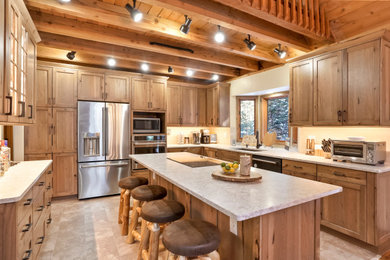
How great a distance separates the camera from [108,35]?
3000 millimetres

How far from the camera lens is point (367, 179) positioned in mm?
2312

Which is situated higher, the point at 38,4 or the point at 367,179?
the point at 38,4

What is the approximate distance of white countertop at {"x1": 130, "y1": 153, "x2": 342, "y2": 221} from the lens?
118cm

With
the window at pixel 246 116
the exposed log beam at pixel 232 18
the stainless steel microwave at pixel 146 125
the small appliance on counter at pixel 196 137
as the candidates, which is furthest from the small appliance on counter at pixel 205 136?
the exposed log beam at pixel 232 18

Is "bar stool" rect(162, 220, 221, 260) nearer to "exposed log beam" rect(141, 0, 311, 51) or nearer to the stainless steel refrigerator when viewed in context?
"exposed log beam" rect(141, 0, 311, 51)

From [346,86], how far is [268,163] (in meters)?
1.56

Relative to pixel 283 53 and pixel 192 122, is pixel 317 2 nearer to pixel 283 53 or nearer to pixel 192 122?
pixel 283 53

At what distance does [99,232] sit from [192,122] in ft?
11.3

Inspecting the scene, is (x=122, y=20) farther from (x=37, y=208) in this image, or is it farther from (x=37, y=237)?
(x=37, y=237)

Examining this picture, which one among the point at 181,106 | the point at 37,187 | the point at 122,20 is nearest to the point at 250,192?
the point at 37,187

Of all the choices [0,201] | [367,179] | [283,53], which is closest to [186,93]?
[283,53]

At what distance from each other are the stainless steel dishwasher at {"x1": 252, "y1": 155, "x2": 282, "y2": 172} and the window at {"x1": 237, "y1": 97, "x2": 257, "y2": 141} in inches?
56.8

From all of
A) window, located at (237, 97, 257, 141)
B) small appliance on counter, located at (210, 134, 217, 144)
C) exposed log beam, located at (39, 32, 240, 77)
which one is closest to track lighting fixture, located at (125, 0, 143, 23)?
exposed log beam, located at (39, 32, 240, 77)

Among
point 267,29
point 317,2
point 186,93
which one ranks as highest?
point 317,2
